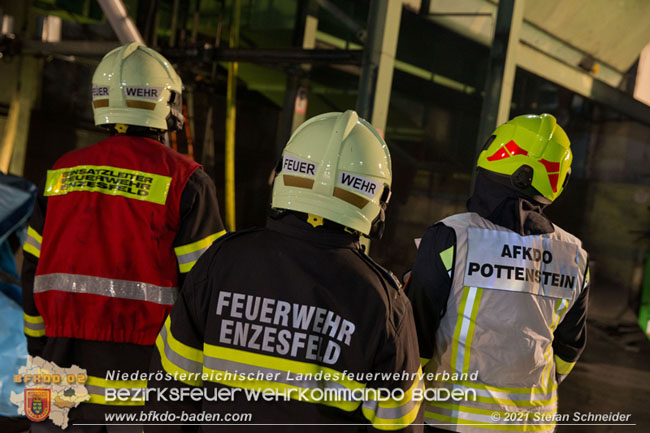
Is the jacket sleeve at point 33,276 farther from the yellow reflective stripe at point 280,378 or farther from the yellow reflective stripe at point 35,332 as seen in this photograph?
the yellow reflective stripe at point 280,378

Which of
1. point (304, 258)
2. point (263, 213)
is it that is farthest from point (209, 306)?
point (263, 213)

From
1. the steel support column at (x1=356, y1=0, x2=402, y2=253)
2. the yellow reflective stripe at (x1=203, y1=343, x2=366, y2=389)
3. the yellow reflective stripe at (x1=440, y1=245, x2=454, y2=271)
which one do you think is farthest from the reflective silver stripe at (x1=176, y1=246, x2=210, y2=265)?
the steel support column at (x1=356, y1=0, x2=402, y2=253)

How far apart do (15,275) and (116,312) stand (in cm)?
146

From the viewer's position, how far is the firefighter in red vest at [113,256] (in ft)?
6.56

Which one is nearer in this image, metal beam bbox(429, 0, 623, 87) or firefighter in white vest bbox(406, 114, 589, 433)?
firefighter in white vest bbox(406, 114, 589, 433)

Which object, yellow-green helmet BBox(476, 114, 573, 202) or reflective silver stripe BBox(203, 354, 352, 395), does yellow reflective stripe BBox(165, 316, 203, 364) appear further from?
yellow-green helmet BBox(476, 114, 573, 202)

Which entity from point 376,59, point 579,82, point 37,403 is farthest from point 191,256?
point 579,82

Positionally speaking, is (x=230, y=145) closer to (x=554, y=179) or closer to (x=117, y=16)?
(x=117, y=16)

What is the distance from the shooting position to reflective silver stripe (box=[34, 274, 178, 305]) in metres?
2.00

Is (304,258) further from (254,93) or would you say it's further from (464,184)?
(464,184)

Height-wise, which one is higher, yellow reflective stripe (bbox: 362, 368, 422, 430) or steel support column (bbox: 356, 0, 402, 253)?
steel support column (bbox: 356, 0, 402, 253)

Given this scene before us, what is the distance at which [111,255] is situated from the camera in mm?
2004

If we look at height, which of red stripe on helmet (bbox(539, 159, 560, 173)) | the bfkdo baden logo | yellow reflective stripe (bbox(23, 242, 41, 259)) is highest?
red stripe on helmet (bbox(539, 159, 560, 173))

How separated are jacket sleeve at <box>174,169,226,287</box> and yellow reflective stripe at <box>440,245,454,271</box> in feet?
2.76
